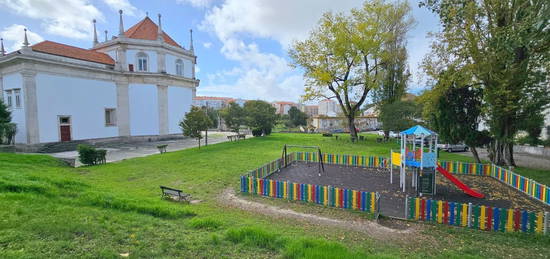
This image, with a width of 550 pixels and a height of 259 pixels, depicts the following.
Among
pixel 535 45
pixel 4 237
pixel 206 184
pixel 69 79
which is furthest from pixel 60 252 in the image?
pixel 69 79

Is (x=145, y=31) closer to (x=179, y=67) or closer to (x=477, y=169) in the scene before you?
(x=179, y=67)

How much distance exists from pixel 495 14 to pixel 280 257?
16.7 metres

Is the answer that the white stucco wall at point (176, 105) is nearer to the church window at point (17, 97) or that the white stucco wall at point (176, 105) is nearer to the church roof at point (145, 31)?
the church roof at point (145, 31)

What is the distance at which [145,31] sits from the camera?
3394 centimetres

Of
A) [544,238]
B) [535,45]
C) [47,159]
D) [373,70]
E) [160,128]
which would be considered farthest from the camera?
[160,128]

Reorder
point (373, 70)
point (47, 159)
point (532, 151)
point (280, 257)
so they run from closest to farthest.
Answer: point (280, 257) → point (47, 159) → point (532, 151) → point (373, 70)

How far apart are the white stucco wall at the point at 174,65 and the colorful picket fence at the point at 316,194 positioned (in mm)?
29588

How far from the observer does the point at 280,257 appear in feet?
14.5

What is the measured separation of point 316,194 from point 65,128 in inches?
1104

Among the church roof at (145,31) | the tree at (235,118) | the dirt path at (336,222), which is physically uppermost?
the church roof at (145,31)

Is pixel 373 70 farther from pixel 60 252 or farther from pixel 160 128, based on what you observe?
pixel 60 252

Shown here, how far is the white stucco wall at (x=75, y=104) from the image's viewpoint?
77.2ft

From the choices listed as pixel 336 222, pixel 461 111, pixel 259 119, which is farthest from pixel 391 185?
pixel 259 119

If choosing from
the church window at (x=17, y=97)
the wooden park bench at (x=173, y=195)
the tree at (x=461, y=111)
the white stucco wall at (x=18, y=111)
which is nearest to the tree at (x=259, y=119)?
the white stucco wall at (x=18, y=111)
